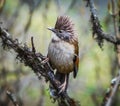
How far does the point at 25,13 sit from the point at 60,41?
5.32 metres

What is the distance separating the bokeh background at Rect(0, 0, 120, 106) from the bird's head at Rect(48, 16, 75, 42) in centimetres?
288

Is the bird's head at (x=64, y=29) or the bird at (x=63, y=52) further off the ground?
the bird's head at (x=64, y=29)

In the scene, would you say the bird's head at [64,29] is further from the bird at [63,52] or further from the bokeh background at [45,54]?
the bokeh background at [45,54]

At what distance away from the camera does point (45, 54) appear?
7555mm

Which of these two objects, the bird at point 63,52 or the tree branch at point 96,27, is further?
the tree branch at point 96,27

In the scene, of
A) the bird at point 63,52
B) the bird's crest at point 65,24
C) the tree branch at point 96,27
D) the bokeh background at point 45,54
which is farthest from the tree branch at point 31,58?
the bokeh background at point 45,54

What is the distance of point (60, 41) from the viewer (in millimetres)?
4328

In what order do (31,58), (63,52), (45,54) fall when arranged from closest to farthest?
(31,58) → (63,52) → (45,54)

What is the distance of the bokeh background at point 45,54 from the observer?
25.2ft

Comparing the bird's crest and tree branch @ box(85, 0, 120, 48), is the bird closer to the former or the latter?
the bird's crest

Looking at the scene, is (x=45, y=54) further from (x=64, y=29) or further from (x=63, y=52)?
(x=64, y=29)

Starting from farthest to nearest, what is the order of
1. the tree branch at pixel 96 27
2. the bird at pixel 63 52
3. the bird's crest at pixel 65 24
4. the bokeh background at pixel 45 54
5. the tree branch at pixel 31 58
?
the bokeh background at pixel 45 54 → the tree branch at pixel 96 27 → the bird at pixel 63 52 → the bird's crest at pixel 65 24 → the tree branch at pixel 31 58

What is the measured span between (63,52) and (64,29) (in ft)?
1.03

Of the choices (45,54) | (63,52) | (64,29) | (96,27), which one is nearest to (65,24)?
(64,29)
